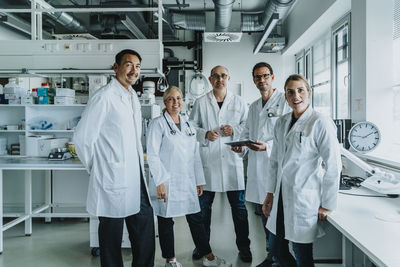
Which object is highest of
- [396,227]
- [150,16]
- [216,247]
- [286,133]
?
[150,16]

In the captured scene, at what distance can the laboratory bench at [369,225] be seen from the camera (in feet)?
3.83

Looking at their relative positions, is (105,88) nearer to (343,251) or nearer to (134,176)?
(134,176)

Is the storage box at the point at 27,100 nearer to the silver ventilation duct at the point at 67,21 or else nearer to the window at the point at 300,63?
the silver ventilation duct at the point at 67,21

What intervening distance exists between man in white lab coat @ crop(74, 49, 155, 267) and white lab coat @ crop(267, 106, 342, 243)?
3.03ft

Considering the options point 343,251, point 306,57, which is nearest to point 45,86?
point 343,251

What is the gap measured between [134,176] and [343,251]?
1.39m

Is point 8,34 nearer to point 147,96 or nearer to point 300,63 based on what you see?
point 147,96

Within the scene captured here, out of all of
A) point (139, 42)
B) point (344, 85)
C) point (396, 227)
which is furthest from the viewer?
point (344, 85)

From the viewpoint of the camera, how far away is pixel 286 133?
173 cm

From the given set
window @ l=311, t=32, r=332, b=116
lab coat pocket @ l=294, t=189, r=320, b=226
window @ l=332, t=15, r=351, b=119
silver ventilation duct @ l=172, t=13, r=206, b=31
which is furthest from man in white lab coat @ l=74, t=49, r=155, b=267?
window @ l=311, t=32, r=332, b=116

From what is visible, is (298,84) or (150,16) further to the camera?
(150,16)

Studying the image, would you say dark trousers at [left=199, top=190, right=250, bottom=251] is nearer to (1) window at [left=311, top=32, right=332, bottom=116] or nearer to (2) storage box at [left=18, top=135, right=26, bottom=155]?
(2) storage box at [left=18, top=135, right=26, bottom=155]

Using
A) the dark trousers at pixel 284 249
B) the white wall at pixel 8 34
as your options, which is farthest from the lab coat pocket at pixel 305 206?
the white wall at pixel 8 34

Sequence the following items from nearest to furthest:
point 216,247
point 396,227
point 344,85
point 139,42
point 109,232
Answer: point 396,227 → point 109,232 → point 216,247 → point 139,42 → point 344,85
